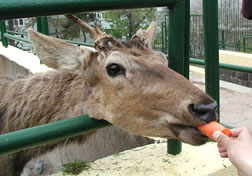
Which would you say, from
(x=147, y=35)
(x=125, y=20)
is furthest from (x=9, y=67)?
(x=125, y=20)

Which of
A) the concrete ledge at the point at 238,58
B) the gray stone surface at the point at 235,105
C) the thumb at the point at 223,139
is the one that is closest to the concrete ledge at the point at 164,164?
the thumb at the point at 223,139

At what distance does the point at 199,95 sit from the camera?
2105 millimetres

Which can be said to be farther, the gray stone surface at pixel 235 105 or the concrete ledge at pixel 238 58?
the concrete ledge at pixel 238 58

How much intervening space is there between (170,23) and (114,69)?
0.63 meters

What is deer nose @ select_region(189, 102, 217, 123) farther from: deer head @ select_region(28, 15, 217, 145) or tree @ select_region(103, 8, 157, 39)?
tree @ select_region(103, 8, 157, 39)

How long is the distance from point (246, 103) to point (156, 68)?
285 inches

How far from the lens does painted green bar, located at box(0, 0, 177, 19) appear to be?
182 centimetres

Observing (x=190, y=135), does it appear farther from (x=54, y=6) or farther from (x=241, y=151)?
(x=54, y=6)

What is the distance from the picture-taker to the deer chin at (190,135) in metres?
2.12

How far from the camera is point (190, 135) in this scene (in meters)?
2.15

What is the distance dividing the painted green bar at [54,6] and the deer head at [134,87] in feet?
1.53

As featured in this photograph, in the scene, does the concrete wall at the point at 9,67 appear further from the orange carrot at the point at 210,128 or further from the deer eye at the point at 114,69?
the orange carrot at the point at 210,128

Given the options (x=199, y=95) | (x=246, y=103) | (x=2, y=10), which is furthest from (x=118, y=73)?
(x=246, y=103)

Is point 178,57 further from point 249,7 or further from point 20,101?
point 20,101
